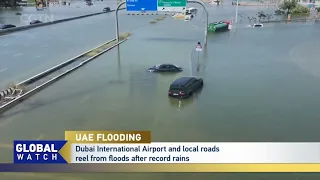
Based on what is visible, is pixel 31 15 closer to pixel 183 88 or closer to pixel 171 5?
pixel 171 5

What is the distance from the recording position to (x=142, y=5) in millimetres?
40219

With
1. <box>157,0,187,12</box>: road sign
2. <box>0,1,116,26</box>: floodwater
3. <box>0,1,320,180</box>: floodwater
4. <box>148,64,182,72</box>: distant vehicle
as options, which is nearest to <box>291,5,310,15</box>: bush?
<box>0,1,320,180</box>: floodwater

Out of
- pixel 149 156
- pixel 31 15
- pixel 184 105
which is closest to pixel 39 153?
pixel 149 156

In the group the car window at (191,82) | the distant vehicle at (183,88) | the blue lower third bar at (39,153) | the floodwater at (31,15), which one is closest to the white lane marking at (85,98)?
the distant vehicle at (183,88)

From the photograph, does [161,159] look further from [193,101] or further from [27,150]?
[193,101]

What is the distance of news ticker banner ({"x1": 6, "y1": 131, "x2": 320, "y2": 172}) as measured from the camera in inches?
493

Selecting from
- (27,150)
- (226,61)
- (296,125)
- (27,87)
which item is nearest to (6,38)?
(27,87)

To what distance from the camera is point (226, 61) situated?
3644cm

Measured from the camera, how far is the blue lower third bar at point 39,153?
12359 millimetres

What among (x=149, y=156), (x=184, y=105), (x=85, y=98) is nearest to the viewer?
(x=149, y=156)

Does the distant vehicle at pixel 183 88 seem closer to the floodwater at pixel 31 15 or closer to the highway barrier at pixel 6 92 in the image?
the highway barrier at pixel 6 92

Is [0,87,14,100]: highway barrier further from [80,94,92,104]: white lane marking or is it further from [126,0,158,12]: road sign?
[126,0,158,12]: road sign

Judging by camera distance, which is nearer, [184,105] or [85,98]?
[184,105]

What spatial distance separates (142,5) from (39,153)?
31.2 meters
